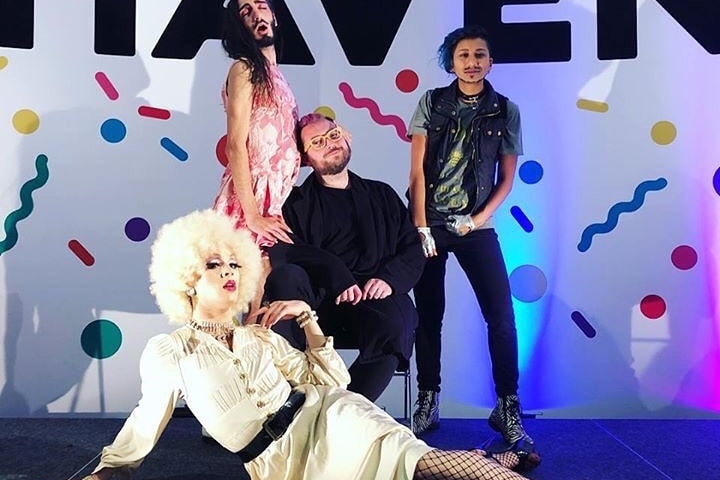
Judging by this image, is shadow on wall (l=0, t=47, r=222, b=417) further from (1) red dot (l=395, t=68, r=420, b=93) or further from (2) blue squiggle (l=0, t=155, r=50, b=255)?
(1) red dot (l=395, t=68, r=420, b=93)

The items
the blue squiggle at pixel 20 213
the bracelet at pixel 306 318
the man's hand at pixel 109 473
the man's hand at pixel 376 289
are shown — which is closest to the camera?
the man's hand at pixel 109 473

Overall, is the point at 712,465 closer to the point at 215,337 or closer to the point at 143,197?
the point at 215,337

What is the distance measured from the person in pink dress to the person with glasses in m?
0.08

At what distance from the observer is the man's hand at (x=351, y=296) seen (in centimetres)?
252

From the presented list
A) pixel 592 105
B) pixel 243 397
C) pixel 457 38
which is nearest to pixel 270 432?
pixel 243 397

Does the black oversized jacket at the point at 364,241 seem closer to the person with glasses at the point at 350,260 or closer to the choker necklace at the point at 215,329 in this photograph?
the person with glasses at the point at 350,260

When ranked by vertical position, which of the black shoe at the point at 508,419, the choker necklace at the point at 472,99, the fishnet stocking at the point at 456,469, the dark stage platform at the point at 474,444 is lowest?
the dark stage platform at the point at 474,444

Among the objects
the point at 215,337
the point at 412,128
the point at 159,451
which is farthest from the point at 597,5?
the point at 159,451

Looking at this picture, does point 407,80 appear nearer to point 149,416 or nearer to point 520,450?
point 520,450

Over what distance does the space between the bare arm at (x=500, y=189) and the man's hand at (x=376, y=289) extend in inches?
26.5

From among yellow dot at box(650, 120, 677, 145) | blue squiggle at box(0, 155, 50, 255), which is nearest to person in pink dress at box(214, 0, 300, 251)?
blue squiggle at box(0, 155, 50, 255)

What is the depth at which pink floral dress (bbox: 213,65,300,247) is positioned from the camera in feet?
9.13

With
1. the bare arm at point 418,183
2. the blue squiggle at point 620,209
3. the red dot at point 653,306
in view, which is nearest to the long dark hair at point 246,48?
the bare arm at point 418,183

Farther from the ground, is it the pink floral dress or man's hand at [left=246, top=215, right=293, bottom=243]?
the pink floral dress
